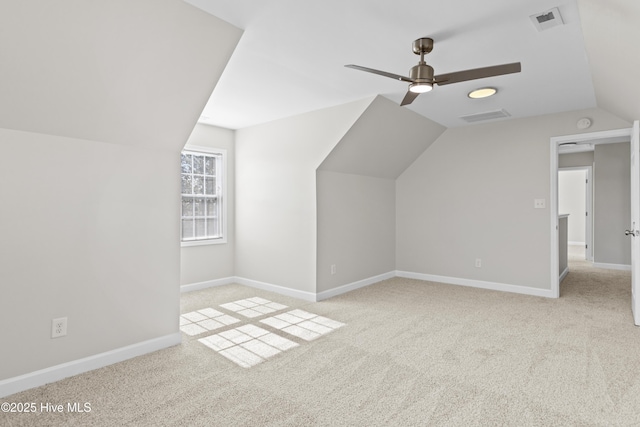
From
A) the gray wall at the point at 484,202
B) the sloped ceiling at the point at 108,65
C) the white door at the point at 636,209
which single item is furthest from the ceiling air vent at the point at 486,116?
the sloped ceiling at the point at 108,65

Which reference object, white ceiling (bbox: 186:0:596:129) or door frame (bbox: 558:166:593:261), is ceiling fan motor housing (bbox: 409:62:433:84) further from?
door frame (bbox: 558:166:593:261)

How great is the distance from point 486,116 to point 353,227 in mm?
2294

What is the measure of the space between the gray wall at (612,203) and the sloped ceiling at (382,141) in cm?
371

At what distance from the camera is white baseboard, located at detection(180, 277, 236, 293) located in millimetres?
4802

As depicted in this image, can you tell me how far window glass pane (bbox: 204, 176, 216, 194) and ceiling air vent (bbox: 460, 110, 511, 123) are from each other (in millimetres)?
3636

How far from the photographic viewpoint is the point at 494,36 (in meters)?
2.51

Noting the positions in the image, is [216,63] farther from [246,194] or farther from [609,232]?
[609,232]

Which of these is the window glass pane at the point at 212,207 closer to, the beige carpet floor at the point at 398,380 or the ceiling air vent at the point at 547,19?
the beige carpet floor at the point at 398,380

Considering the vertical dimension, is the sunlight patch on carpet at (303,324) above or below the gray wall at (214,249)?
below

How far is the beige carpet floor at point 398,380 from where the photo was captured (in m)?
1.94

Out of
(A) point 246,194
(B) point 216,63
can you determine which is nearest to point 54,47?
(B) point 216,63

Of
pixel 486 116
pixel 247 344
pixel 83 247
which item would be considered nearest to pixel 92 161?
pixel 83 247

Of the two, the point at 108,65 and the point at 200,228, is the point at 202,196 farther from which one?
the point at 108,65

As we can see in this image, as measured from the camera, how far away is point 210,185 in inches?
205
